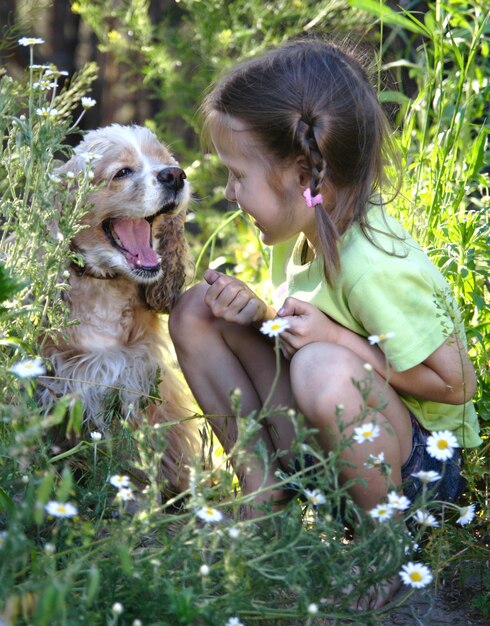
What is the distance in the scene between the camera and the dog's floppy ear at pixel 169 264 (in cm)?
289

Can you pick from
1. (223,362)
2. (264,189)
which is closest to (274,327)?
(264,189)

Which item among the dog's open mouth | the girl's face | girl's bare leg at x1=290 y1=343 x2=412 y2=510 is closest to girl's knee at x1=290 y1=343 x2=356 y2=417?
girl's bare leg at x1=290 y1=343 x2=412 y2=510

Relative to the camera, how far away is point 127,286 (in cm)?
290

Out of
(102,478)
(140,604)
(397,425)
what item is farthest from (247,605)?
(397,425)

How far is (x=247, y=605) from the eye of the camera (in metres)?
1.52

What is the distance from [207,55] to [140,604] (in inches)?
132

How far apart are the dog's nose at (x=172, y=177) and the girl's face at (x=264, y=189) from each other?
20.0 inches

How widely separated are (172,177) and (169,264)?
0.93 ft

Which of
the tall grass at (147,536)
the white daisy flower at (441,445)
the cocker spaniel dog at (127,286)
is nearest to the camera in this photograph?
the tall grass at (147,536)

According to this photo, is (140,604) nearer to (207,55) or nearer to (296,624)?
(296,624)

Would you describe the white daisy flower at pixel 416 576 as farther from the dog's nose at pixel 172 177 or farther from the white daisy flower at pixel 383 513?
the dog's nose at pixel 172 177

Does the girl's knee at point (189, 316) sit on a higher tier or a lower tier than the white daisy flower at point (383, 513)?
lower

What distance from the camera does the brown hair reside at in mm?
2285

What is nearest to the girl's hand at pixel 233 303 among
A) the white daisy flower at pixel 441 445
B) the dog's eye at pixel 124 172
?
the dog's eye at pixel 124 172
